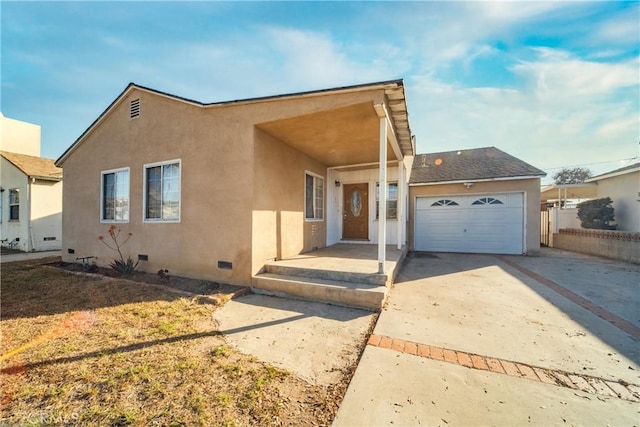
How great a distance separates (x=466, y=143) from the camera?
46.8 feet

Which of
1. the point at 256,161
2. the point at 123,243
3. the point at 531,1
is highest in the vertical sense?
the point at 531,1

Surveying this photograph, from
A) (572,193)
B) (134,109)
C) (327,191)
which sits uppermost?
(134,109)

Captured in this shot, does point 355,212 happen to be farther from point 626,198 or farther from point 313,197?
point 626,198

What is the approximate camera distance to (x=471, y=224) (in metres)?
10.7

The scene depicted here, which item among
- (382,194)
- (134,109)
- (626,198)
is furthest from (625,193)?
(134,109)

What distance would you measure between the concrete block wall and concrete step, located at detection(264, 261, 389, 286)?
32.9 ft

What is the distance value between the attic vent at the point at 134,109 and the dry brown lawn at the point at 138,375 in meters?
5.17

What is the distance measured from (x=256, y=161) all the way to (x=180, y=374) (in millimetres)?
4123

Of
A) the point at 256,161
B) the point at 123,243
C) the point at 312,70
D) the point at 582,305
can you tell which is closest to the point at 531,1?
the point at 312,70

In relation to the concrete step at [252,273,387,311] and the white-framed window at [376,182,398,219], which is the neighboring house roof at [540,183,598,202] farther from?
the concrete step at [252,273,387,311]

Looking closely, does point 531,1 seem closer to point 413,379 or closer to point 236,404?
point 413,379

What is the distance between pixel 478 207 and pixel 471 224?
0.76 meters

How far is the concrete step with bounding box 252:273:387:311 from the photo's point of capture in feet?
14.8

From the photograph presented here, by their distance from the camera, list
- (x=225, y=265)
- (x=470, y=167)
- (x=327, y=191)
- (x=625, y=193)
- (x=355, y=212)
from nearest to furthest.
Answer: (x=225, y=265), (x=327, y=191), (x=355, y=212), (x=625, y=193), (x=470, y=167)
